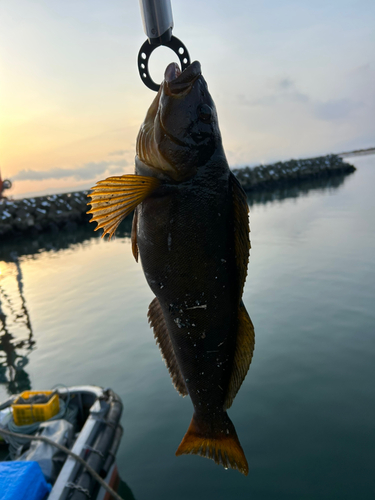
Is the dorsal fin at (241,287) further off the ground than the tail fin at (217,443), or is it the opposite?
the dorsal fin at (241,287)

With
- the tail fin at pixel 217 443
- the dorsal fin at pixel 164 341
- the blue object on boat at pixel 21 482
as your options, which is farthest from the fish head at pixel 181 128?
the blue object on boat at pixel 21 482

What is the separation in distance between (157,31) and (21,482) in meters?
4.61

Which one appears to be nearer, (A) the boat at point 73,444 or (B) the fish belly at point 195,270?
(B) the fish belly at point 195,270

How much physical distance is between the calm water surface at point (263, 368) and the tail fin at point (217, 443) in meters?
4.27

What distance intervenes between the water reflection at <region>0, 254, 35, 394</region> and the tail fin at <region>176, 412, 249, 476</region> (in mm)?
8538

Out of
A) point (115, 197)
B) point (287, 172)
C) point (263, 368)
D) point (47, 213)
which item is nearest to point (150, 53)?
point (115, 197)

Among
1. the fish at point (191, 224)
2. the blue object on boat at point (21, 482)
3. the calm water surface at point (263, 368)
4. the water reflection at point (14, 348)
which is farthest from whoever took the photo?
the water reflection at point (14, 348)

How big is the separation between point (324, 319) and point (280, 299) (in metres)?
1.92

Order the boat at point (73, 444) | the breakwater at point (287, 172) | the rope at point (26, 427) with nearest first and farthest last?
the boat at point (73, 444) < the rope at point (26, 427) < the breakwater at point (287, 172)

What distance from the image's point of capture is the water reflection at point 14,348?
393 inches

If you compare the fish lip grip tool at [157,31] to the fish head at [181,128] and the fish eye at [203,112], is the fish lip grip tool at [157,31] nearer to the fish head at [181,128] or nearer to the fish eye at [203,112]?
the fish head at [181,128]

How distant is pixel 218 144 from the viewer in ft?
7.46

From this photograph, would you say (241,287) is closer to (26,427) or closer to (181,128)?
(181,128)

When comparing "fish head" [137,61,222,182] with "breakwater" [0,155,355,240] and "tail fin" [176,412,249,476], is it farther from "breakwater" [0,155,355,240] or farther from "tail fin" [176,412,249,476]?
"breakwater" [0,155,355,240]
